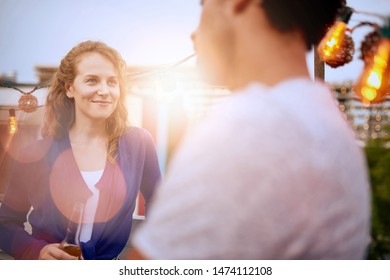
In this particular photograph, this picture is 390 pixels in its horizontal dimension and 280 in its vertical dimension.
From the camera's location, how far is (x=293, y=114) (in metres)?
0.64

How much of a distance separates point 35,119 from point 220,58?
1.02 metres

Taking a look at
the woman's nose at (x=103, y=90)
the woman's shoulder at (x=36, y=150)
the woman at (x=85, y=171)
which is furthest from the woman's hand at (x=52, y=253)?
the woman's nose at (x=103, y=90)

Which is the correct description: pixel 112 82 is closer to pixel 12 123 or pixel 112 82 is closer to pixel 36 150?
pixel 36 150

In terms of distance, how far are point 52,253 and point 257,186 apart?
113cm

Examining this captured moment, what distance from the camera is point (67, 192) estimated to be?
1.52m

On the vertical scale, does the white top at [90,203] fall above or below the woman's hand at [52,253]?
above

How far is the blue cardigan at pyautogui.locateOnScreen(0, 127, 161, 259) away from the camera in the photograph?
1.50 m

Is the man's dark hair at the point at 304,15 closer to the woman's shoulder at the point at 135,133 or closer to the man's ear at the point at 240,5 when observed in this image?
the man's ear at the point at 240,5

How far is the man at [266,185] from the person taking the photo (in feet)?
2.04

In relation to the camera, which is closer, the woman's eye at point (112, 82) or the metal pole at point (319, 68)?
the woman's eye at point (112, 82)

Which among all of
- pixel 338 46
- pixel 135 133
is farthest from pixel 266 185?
pixel 338 46

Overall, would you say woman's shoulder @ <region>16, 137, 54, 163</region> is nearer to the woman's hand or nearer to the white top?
the white top

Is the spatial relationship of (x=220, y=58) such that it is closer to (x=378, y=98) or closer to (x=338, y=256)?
(x=338, y=256)
